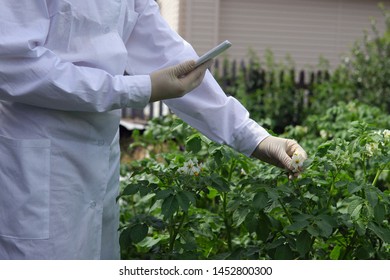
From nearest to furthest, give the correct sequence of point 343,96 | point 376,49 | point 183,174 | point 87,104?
point 87,104, point 183,174, point 343,96, point 376,49

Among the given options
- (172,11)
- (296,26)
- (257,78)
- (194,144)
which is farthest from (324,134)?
(296,26)

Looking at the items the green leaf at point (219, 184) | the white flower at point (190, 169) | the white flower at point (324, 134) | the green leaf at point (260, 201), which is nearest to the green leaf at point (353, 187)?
the green leaf at point (260, 201)

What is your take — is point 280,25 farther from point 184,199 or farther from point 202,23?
point 184,199

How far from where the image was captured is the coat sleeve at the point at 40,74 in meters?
2.03

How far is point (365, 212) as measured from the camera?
8.13 feet

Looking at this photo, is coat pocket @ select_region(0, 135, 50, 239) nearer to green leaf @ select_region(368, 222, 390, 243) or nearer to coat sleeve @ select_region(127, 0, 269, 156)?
coat sleeve @ select_region(127, 0, 269, 156)

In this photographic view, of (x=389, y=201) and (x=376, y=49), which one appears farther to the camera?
(x=376, y=49)

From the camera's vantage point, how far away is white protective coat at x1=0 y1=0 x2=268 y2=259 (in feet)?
6.73

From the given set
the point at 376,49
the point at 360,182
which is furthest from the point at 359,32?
the point at 360,182

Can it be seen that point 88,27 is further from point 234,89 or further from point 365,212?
point 234,89

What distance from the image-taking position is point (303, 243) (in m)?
2.44

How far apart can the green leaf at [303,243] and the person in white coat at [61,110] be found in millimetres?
639
